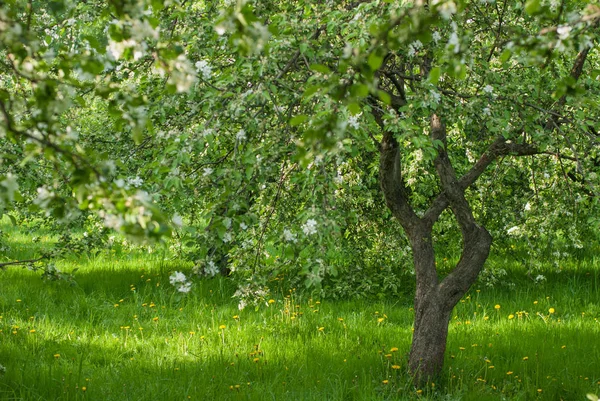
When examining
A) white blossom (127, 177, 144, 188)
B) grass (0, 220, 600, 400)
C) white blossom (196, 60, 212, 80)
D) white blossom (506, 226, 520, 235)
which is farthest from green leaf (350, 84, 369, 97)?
white blossom (506, 226, 520, 235)

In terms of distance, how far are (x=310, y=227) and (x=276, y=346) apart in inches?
126

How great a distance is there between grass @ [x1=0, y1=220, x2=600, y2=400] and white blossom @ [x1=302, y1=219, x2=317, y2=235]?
4.49 ft

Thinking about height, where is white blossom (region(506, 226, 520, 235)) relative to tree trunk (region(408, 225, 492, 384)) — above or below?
above

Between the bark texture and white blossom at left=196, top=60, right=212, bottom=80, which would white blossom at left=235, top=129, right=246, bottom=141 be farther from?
the bark texture

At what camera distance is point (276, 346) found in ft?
21.4

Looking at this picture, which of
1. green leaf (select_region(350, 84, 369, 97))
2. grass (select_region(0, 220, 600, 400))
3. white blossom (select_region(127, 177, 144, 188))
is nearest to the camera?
green leaf (select_region(350, 84, 369, 97))

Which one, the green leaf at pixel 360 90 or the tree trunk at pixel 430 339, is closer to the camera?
the green leaf at pixel 360 90

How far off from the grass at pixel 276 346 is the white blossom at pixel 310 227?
53.8 inches

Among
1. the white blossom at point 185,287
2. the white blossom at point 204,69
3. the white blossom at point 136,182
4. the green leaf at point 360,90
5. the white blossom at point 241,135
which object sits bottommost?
the white blossom at point 185,287

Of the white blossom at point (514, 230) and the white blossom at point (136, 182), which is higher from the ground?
the white blossom at point (136, 182)

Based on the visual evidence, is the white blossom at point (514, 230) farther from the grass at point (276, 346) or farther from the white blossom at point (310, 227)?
the white blossom at point (310, 227)

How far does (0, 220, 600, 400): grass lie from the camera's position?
5.53 metres

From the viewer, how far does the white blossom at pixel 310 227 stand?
3572mm

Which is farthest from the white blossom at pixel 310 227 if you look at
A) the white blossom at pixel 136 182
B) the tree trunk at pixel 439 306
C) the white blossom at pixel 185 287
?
the tree trunk at pixel 439 306
